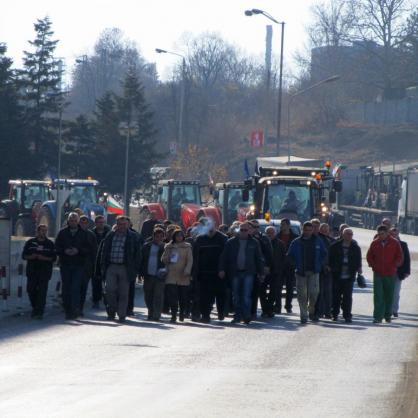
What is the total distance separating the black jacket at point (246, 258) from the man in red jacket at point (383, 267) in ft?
6.64

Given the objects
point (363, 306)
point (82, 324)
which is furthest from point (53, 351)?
point (363, 306)

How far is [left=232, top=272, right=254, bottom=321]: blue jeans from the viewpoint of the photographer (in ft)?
72.6

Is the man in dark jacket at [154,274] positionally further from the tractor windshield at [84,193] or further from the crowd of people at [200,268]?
the tractor windshield at [84,193]

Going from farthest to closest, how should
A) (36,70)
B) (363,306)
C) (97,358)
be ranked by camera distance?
1. (36,70)
2. (363,306)
3. (97,358)

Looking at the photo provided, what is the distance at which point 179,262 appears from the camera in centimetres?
2203

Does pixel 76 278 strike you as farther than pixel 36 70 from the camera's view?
No

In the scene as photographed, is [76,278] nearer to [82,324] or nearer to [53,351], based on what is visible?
[82,324]

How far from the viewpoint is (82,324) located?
840 inches

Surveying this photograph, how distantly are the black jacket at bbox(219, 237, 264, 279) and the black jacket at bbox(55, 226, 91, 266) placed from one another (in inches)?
96.4

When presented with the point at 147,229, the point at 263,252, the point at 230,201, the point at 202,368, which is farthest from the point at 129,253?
the point at 230,201

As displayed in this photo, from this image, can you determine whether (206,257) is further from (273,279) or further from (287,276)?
(287,276)

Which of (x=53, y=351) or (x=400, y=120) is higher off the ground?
(x=400, y=120)

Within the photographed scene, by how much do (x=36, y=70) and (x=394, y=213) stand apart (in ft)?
73.2

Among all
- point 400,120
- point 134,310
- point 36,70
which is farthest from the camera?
point 400,120
